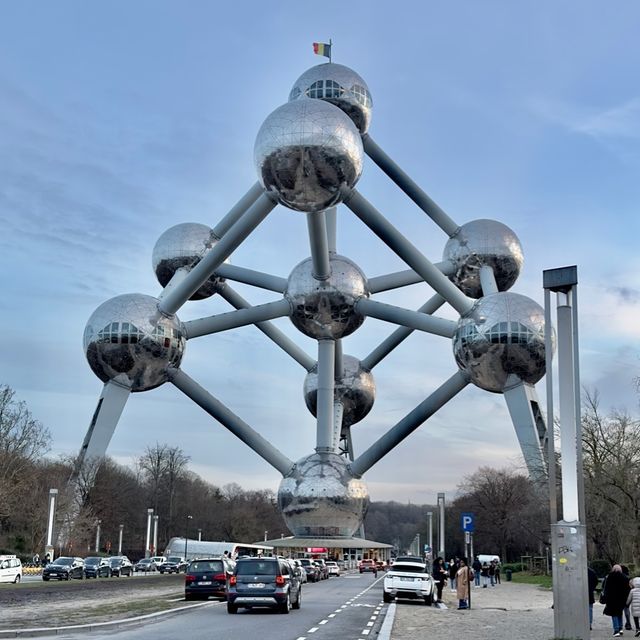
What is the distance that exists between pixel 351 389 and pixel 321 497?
5344 mm

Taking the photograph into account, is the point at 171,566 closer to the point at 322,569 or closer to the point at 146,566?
the point at 146,566

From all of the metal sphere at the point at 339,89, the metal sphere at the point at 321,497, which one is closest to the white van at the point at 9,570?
the metal sphere at the point at 321,497

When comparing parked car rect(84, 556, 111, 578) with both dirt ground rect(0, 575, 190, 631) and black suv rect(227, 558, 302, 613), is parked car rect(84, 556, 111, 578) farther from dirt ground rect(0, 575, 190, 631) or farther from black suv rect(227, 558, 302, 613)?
black suv rect(227, 558, 302, 613)

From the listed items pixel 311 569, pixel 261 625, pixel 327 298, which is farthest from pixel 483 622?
pixel 311 569

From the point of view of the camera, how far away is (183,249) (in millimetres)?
32375

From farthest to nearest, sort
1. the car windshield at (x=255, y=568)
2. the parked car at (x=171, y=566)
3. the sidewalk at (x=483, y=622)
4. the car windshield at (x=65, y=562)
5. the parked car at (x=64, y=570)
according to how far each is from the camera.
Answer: the parked car at (x=171, y=566), the car windshield at (x=65, y=562), the parked car at (x=64, y=570), the car windshield at (x=255, y=568), the sidewalk at (x=483, y=622)

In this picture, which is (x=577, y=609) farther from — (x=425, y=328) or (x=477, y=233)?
(x=477, y=233)

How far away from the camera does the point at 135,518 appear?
261ft

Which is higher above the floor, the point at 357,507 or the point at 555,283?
the point at 555,283

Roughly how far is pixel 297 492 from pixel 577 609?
1997 cm

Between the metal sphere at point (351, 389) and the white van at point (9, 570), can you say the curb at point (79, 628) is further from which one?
the metal sphere at point (351, 389)

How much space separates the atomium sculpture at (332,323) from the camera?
26.8 m

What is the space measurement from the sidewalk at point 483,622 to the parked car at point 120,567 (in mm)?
23496

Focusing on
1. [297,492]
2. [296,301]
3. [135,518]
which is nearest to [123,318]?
[296,301]
